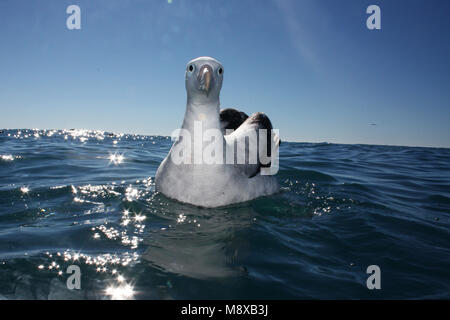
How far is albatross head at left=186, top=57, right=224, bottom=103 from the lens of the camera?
3832 millimetres

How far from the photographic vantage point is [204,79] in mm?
3805

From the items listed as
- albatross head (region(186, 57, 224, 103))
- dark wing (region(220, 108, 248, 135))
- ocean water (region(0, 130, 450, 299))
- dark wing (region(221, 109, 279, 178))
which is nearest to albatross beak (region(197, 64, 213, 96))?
albatross head (region(186, 57, 224, 103))

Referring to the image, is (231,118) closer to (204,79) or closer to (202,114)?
(202,114)

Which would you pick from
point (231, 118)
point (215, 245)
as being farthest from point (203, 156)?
point (231, 118)

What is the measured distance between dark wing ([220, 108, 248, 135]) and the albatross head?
8.97 ft

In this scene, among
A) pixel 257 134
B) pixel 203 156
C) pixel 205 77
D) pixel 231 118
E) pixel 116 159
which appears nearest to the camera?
pixel 205 77

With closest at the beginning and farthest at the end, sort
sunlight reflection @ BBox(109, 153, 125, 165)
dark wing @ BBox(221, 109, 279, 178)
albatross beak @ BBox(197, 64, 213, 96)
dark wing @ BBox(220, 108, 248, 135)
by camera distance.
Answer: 1. albatross beak @ BBox(197, 64, 213, 96)
2. dark wing @ BBox(221, 109, 279, 178)
3. dark wing @ BBox(220, 108, 248, 135)
4. sunlight reflection @ BBox(109, 153, 125, 165)

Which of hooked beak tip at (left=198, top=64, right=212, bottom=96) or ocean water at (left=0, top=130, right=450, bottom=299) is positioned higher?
hooked beak tip at (left=198, top=64, right=212, bottom=96)

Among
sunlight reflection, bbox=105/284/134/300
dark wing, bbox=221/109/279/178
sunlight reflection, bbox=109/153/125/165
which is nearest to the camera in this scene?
sunlight reflection, bbox=105/284/134/300

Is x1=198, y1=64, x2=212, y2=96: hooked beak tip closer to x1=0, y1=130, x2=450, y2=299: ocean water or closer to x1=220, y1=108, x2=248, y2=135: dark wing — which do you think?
x1=0, y1=130, x2=450, y2=299: ocean water

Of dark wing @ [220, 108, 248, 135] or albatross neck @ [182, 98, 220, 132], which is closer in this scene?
albatross neck @ [182, 98, 220, 132]

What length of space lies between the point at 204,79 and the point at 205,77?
30 millimetres

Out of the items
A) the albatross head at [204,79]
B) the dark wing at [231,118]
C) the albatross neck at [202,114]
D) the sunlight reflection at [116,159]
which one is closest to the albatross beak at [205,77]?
the albatross head at [204,79]
